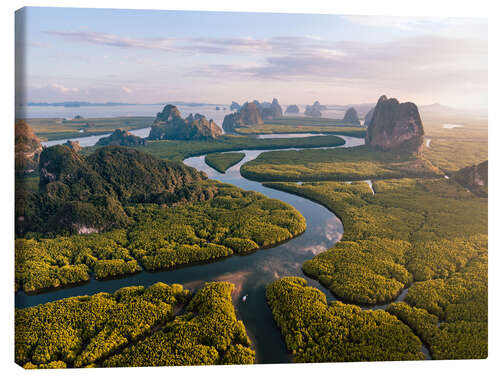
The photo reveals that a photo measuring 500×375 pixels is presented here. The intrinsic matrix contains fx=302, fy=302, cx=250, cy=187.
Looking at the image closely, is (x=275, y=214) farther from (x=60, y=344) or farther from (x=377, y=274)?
(x=60, y=344)

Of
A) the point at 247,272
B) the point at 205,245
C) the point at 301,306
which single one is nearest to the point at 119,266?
the point at 205,245

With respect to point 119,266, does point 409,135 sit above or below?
above

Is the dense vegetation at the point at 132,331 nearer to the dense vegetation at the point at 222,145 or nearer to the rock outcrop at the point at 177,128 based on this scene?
the dense vegetation at the point at 222,145

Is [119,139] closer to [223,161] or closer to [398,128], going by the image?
[223,161]

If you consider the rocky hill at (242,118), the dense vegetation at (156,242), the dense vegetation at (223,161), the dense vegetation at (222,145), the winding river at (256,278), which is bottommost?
the winding river at (256,278)

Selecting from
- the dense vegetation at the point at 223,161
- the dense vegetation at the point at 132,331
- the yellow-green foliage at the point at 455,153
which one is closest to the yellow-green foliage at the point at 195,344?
the dense vegetation at the point at 132,331

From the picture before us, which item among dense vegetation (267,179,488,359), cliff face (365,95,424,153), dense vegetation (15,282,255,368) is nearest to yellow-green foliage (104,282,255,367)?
dense vegetation (15,282,255,368)

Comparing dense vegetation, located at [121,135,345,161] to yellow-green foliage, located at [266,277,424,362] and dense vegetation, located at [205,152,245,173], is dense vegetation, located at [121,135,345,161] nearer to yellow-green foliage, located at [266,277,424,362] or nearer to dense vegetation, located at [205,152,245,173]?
dense vegetation, located at [205,152,245,173]
